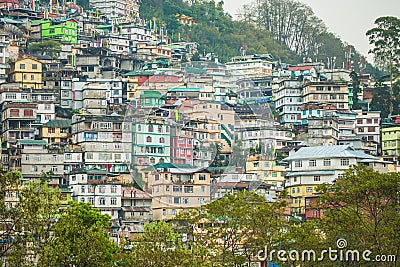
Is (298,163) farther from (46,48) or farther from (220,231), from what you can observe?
(46,48)

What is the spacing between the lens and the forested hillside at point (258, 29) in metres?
82.3

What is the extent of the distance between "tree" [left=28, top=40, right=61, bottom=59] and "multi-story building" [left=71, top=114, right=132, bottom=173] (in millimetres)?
12522

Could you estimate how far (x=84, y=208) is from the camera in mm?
33531

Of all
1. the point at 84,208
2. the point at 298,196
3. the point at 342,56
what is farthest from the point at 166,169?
the point at 342,56

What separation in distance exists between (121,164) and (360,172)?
21.8 m

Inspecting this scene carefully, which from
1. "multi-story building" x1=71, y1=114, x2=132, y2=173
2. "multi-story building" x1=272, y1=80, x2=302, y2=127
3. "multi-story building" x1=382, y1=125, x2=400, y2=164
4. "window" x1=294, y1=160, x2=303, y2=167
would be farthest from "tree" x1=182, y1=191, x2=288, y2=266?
"multi-story building" x1=272, y1=80, x2=302, y2=127

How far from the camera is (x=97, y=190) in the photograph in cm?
4575

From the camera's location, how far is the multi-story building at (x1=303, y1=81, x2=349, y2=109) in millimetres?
59781

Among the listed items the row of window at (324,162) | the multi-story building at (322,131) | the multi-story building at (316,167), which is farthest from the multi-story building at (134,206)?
the multi-story building at (322,131)

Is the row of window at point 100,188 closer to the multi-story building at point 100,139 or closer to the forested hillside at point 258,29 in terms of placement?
the multi-story building at point 100,139

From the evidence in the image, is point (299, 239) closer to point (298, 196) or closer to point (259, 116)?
point (259, 116)

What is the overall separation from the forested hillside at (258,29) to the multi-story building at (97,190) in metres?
34.3

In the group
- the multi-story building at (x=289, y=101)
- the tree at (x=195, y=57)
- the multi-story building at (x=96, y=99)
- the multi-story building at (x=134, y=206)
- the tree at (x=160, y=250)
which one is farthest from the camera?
the tree at (x=195, y=57)

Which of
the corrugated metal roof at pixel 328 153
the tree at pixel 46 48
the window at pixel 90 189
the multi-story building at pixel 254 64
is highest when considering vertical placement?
the tree at pixel 46 48
